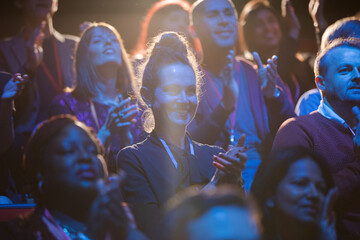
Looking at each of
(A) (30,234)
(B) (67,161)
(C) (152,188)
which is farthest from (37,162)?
(C) (152,188)

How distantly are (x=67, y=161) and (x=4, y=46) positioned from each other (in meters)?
1.86

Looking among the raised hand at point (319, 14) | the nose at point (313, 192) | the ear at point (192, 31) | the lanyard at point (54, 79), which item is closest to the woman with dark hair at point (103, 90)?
the lanyard at point (54, 79)

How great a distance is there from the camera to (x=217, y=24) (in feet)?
10.2

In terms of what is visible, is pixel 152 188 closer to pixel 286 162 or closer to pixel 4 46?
pixel 286 162

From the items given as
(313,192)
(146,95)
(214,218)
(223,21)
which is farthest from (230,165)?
(223,21)

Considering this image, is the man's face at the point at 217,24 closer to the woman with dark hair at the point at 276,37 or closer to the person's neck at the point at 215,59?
the person's neck at the point at 215,59

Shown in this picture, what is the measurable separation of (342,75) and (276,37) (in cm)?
113

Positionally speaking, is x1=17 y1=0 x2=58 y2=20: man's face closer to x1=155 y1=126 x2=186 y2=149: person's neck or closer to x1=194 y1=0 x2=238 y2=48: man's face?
x1=194 y1=0 x2=238 y2=48: man's face

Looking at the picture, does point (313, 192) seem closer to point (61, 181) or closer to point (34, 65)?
point (61, 181)

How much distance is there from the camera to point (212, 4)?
3131 mm

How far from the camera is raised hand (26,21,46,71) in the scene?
320 centimetres

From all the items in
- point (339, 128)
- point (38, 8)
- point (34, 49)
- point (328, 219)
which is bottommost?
point (328, 219)

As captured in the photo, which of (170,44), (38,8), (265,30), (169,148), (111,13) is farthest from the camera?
(111,13)

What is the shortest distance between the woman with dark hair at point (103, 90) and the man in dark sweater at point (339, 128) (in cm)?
97
